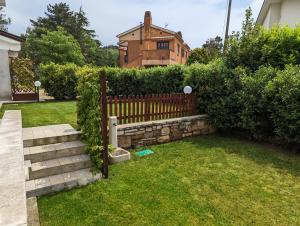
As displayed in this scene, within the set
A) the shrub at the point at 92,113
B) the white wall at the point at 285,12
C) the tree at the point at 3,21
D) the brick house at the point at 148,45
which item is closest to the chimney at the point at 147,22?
the brick house at the point at 148,45

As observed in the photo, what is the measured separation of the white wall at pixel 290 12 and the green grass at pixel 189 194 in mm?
7682

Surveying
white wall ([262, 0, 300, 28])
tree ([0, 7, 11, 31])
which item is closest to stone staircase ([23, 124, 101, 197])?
white wall ([262, 0, 300, 28])

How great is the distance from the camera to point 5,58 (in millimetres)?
11977

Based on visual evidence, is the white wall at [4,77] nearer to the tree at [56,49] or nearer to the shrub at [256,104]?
the shrub at [256,104]

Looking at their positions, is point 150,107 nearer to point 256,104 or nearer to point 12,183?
point 256,104

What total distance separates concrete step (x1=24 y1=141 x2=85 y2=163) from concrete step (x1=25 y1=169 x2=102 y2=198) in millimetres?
519

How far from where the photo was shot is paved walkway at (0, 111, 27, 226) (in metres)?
1.86

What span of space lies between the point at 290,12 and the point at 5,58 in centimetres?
1434

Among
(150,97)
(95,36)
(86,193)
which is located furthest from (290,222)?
(95,36)

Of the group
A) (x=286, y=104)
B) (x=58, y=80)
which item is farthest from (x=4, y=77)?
(x=286, y=104)

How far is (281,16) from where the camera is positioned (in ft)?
37.7

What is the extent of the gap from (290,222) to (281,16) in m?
11.5

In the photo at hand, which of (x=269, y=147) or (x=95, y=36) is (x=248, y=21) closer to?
(x=269, y=147)

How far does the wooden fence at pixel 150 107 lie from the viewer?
5993mm
